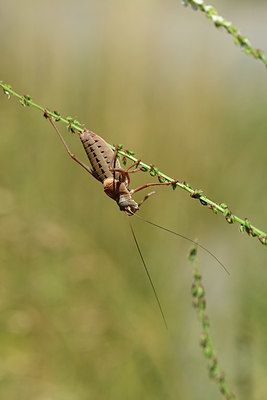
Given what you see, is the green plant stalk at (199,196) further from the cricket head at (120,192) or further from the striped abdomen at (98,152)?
the cricket head at (120,192)

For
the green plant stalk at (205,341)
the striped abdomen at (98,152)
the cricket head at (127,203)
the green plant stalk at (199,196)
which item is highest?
the striped abdomen at (98,152)

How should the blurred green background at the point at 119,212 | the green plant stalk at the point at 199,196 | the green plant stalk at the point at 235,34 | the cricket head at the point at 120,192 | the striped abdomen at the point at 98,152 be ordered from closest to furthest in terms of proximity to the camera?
the green plant stalk at the point at 235,34 < the green plant stalk at the point at 199,196 < the striped abdomen at the point at 98,152 < the cricket head at the point at 120,192 < the blurred green background at the point at 119,212

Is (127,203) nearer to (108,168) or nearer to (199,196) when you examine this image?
(108,168)

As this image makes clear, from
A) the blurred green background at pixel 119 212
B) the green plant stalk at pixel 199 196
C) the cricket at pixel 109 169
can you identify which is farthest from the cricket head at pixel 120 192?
the blurred green background at pixel 119 212

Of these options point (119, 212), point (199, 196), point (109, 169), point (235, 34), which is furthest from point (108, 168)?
point (119, 212)

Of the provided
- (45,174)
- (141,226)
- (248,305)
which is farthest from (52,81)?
(248,305)

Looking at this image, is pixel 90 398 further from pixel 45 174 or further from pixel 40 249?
pixel 45 174

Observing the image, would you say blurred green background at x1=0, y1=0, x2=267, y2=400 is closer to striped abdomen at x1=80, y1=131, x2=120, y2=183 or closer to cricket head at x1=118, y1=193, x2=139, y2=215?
cricket head at x1=118, y1=193, x2=139, y2=215
